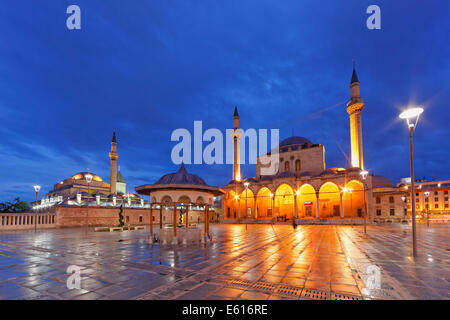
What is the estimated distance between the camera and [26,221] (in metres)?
27.6

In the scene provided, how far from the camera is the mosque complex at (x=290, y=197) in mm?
39812

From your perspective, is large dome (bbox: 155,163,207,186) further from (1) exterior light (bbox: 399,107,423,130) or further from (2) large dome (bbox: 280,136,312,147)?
(2) large dome (bbox: 280,136,312,147)

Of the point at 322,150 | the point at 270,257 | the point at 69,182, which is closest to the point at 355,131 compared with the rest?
the point at 322,150

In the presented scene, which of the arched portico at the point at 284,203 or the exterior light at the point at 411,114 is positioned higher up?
the exterior light at the point at 411,114

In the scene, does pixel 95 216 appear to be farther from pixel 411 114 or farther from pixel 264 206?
pixel 411 114

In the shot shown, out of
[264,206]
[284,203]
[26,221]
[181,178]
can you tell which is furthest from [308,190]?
[26,221]

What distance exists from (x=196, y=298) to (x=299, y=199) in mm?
51098

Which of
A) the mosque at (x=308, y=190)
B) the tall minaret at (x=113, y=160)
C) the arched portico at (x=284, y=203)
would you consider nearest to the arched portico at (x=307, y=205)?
the mosque at (x=308, y=190)

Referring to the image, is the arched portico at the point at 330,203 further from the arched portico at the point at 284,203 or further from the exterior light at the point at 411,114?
the exterior light at the point at 411,114

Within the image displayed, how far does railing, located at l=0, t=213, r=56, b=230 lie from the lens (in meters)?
25.9

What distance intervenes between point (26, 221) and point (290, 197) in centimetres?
4520

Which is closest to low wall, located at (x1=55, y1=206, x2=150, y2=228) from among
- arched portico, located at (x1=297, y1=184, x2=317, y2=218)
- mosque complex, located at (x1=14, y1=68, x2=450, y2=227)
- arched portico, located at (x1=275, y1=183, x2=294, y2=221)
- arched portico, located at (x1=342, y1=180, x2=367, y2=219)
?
mosque complex, located at (x1=14, y1=68, x2=450, y2=227)
